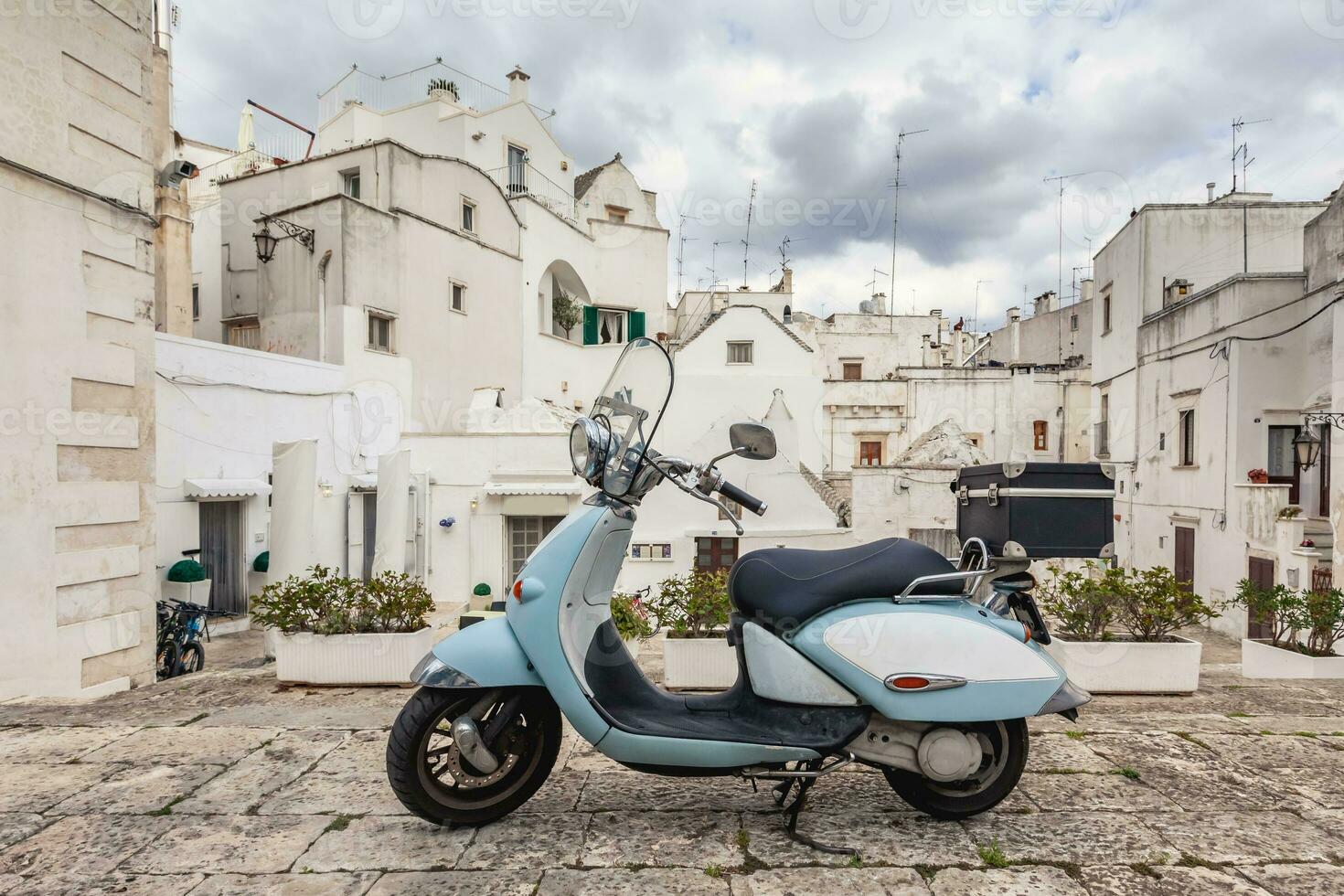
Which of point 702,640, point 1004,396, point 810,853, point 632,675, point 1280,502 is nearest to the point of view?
point 810,853

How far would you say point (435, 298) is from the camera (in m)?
18.3

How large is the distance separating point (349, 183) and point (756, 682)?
18.1m

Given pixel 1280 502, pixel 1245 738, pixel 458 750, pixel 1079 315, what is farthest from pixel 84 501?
pixel 1079 315

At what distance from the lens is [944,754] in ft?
9.36

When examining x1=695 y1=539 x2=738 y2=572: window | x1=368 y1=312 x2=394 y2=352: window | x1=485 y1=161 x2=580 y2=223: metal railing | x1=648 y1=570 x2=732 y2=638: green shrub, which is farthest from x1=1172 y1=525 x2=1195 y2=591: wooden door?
x1=485 y1=161 x2=580 y2=223: metal railing

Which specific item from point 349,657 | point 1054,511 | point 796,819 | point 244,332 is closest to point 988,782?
point 796,819

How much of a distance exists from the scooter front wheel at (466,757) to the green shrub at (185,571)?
9989mm

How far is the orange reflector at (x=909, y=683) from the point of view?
2805 millimetres

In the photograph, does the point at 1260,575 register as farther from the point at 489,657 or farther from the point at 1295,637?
the point at 489,657

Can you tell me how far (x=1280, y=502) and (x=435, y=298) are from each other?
650 inches

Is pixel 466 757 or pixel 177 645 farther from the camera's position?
pixel 177 645

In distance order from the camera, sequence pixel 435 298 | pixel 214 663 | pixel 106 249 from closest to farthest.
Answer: pixel 106 249
pixel 214 663
pixel 435 298

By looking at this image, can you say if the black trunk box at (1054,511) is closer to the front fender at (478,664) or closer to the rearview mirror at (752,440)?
the rearview mirror at (752,440)

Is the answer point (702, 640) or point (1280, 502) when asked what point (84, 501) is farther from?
point (1280, 502)
